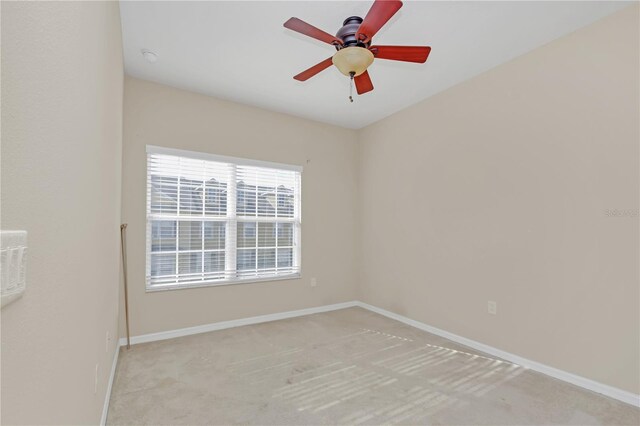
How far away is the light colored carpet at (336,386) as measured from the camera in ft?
6.73

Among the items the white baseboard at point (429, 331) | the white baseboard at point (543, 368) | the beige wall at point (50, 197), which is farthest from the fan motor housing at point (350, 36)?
the white baseboard at point (543, 368)

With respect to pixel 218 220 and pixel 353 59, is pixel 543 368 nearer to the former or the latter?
pixel 353 59

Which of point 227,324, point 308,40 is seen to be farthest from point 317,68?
point 227,324

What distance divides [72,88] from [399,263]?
3.88 m

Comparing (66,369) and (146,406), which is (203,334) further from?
(66,369)

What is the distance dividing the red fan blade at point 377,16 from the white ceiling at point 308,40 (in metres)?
0.53

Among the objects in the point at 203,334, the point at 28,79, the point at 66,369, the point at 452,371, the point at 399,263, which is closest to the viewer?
the point at 28,79

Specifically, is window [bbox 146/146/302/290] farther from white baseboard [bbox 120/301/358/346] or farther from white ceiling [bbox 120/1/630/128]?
white ceiling [bbox 120/1/630/128]

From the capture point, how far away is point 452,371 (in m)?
2.68

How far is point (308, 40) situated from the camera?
2701 millimetres

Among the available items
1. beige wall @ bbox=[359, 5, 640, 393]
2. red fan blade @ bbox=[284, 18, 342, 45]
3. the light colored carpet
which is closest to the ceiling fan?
red fan blade @ bbox=[284, 18, 342, 45]

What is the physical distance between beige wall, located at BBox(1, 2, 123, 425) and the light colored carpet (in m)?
0.95

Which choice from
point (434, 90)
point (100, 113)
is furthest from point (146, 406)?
point (434, 90)

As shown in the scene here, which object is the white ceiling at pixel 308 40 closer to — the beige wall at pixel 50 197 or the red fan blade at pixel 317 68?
the red fan blade at pixel 317 68
